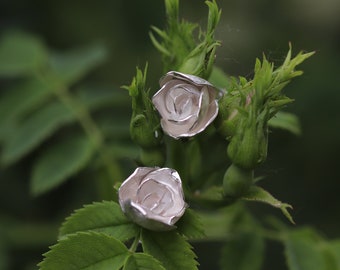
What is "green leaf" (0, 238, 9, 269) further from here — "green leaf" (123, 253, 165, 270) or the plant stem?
"green leaf" (123, 253, 165, 270)

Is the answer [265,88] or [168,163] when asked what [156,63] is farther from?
[265,88]

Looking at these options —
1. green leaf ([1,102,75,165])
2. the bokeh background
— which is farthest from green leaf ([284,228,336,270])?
green leaf ([1,102,75,165])

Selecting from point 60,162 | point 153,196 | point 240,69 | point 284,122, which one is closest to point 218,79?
point 284,122

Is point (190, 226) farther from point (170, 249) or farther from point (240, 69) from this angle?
point (240, 69)

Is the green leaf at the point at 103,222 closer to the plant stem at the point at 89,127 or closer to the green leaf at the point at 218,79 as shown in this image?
the green leaf at the point at 218,79

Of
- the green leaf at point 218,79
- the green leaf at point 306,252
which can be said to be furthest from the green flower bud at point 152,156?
the green leaf at point 306,252

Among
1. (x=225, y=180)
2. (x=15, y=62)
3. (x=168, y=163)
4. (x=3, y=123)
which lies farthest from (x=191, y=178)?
(x=15, y=62)
